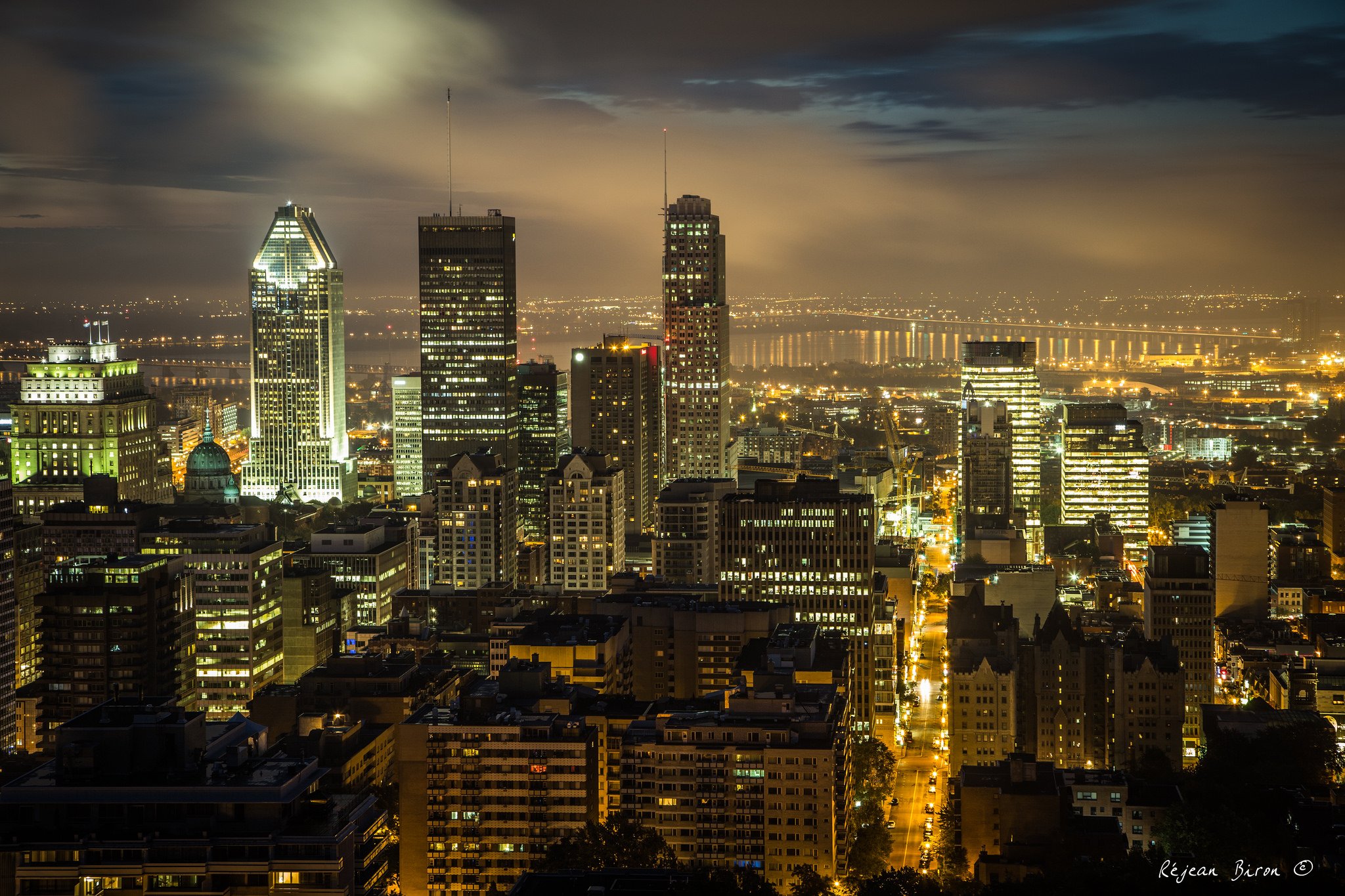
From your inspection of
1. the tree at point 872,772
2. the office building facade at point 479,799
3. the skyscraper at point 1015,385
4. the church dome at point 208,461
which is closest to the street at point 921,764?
the tree at point 872,772

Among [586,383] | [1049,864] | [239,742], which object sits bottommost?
[1049,864]

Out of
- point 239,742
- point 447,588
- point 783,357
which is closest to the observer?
point 239,742

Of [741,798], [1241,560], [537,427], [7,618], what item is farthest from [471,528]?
[741,798]

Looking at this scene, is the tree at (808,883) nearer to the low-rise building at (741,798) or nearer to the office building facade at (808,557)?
the low-rise building at (741,798)

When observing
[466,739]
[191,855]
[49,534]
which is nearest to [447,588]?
[49,534]

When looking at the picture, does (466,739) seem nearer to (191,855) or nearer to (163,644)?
(191,855)

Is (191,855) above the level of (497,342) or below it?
below
